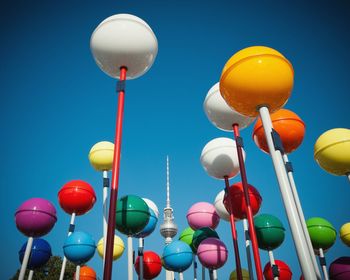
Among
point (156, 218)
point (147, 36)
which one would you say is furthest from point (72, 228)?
point (147, 36)

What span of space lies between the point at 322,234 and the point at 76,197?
637 centimetres

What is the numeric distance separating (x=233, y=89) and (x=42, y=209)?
546cm

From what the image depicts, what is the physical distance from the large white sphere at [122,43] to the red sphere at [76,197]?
155 inches

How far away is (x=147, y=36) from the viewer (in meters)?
4.95

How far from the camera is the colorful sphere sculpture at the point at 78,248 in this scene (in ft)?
25.8

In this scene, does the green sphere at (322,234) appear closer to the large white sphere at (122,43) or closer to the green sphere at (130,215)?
the green sphere at (130,215)

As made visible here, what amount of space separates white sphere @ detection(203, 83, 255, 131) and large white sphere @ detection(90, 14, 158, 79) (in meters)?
1.91

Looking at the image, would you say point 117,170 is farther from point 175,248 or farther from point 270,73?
point 175,248

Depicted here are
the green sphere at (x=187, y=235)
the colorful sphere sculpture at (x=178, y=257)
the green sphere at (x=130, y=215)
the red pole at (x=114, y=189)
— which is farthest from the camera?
the green sphere at (x=187, y=235)

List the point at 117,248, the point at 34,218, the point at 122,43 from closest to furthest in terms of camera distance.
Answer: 1. the point at 122,43
2. the point at 34,218
3. the point at 117,248

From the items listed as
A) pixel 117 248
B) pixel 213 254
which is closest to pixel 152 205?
pixel 117 248

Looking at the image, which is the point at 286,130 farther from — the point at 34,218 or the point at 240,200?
the point at 34,218

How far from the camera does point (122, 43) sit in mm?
4730

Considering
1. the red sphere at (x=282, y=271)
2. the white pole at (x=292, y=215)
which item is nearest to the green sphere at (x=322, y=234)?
Answer: the red sphere at (x=282, y=271)
